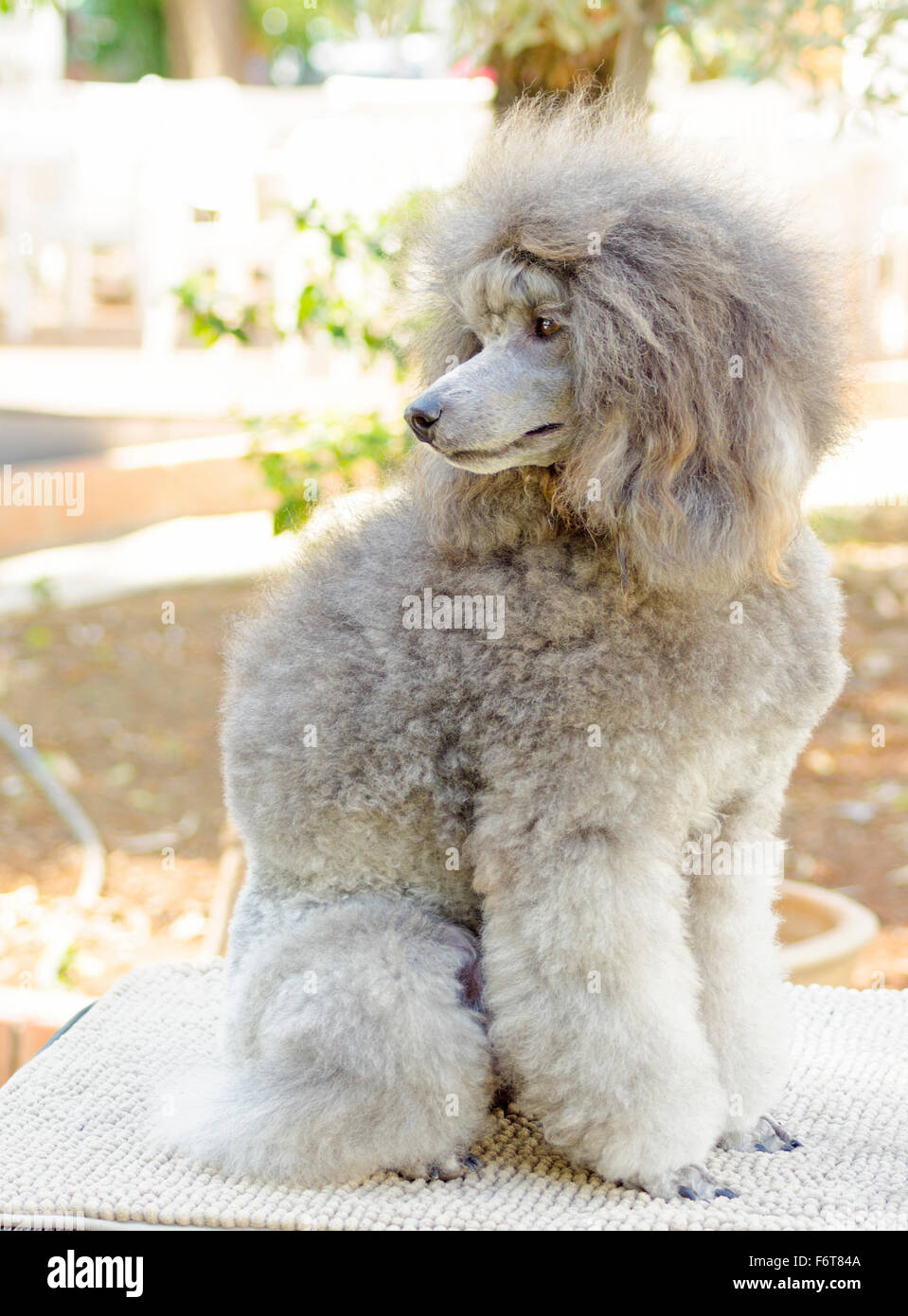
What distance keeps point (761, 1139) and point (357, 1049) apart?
2.34ft

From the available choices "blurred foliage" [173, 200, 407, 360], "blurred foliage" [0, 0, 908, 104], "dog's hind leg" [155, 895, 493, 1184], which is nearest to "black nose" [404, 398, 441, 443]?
"dog's hind leg" [155, 895, 493, 1184]

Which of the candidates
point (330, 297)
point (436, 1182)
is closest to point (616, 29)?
point (330, 297)

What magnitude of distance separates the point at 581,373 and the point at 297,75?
22.1 metres

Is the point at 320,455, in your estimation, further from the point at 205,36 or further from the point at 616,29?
the point at 205,36

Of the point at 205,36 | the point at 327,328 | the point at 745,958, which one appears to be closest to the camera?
the point at 745,958

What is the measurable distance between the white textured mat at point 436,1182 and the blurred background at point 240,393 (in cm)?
35

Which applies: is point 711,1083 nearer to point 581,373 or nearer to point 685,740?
point 685,740

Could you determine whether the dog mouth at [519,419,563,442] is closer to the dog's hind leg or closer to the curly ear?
the curly ear

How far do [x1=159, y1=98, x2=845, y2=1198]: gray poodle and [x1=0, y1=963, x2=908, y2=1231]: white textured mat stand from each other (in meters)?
0.05

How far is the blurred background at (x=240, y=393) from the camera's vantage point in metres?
3.28

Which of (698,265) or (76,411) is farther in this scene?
(76,411)

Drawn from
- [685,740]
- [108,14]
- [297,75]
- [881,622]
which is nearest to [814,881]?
[881,622]

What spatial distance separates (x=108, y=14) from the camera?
61.7 ft

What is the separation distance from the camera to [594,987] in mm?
1832
